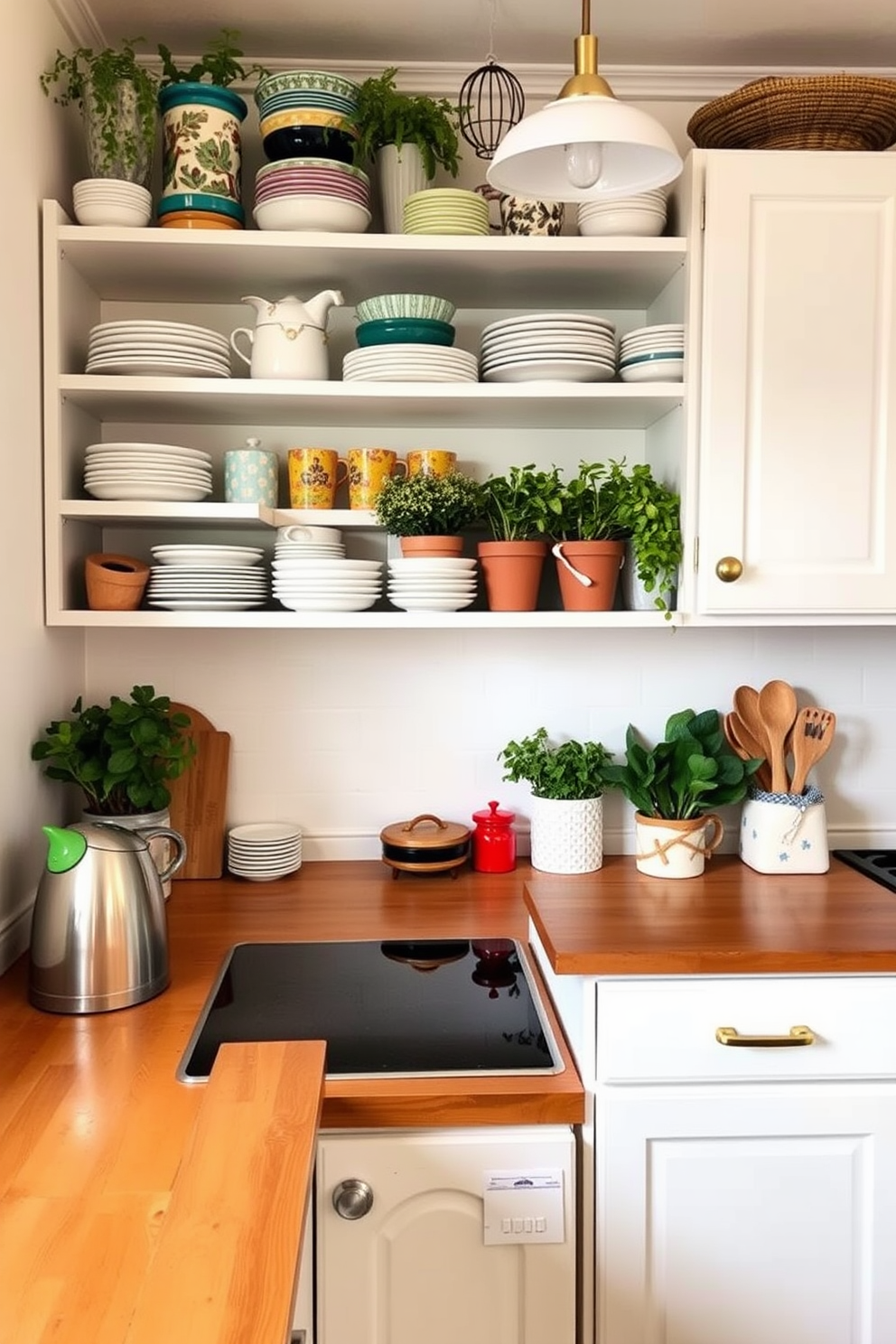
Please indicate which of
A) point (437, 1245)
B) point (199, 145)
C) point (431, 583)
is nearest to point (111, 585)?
point (431, 583)

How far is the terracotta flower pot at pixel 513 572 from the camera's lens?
74.0 inches

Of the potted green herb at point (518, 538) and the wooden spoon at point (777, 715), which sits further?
the wooden spoon at point (777, 715)

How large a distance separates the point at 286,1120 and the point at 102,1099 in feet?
0.94

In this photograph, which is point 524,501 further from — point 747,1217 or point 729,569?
point 747,1217

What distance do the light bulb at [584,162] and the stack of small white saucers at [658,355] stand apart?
1.81 ft

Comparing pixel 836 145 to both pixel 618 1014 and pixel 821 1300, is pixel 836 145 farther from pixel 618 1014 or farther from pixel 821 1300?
pixel 821 1300

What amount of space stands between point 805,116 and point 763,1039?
4.78 feet

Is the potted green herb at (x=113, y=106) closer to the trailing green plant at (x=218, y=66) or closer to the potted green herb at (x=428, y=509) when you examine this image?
the trailing green plant at (x=218, y=66)

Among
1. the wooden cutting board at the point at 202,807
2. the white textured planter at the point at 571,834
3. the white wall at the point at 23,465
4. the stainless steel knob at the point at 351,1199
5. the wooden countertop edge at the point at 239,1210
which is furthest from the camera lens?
the wooden cutting board at the point at 202,807

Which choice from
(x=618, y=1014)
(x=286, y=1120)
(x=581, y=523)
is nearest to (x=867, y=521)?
(x=581, y=523)

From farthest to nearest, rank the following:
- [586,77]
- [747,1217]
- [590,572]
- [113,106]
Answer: [590,572]
[113,106]
[747,1217]
[586,77]

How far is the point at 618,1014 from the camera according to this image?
1.46 metres

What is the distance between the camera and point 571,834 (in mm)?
1984

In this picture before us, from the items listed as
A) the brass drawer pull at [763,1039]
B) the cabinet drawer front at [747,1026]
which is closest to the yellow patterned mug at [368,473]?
the cabinet drawer front at [747,1026]
